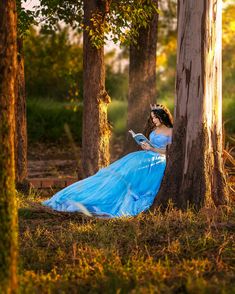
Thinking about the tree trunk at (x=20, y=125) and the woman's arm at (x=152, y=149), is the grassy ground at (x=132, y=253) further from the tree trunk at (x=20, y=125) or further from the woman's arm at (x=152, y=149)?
the tree trunk at (x=20, y=125)

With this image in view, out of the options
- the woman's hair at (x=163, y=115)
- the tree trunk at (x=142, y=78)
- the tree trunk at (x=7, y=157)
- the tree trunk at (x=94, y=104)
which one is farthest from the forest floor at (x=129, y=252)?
the tree trunk at (x=142, y=78)

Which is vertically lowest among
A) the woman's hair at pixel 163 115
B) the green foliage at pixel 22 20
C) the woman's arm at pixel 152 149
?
the woman's arm at pixel 152 149

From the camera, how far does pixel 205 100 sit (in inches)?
380

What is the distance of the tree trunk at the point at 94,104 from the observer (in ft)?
40.4

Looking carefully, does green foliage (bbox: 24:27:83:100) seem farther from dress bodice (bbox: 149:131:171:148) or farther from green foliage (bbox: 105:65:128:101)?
dress bodice (bbox: 149:131:171:148)

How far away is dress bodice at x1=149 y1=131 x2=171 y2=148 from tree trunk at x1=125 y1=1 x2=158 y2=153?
2699 mm

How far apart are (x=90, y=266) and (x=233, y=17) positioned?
24.2 metres

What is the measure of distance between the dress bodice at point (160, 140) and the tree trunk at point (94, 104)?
1700 mm

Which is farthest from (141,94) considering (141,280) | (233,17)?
(233,17)

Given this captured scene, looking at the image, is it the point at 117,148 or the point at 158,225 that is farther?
the point at 117,148

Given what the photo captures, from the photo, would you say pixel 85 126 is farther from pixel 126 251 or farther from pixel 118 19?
pixel 126 251

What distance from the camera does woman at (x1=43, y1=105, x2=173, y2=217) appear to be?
1023 centimetres

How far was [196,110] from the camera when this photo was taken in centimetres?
965

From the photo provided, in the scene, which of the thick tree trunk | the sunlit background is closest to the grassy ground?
the thick tree trunk
